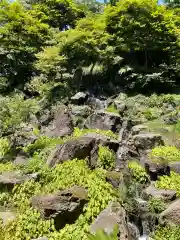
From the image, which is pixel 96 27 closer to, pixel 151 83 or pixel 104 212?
pixel 151 83

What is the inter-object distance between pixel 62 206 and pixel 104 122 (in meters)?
8.53

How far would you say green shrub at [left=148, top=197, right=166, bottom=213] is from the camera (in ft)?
32.3

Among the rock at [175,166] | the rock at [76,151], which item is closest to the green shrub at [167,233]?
the rock at [175,166]

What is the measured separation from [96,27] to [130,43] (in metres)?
2.97

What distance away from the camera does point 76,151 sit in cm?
1203

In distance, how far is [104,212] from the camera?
884cm

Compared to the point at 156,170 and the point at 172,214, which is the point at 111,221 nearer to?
the point at 172,214

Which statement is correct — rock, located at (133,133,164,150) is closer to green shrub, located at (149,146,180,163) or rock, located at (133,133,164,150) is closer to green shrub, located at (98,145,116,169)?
green shrub, located at (149,146,180,163)

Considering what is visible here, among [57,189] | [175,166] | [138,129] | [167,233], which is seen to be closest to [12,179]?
[57,189]

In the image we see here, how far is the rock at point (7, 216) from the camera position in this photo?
9039 millimetres

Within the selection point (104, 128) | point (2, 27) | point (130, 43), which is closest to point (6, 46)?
point (2, 27)

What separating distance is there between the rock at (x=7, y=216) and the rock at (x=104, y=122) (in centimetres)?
817

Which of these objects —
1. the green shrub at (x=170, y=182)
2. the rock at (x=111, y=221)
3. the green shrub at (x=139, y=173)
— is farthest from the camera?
the green shrub at (x=139, y=173)

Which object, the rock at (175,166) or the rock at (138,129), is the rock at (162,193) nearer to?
the rock at (175,166)
